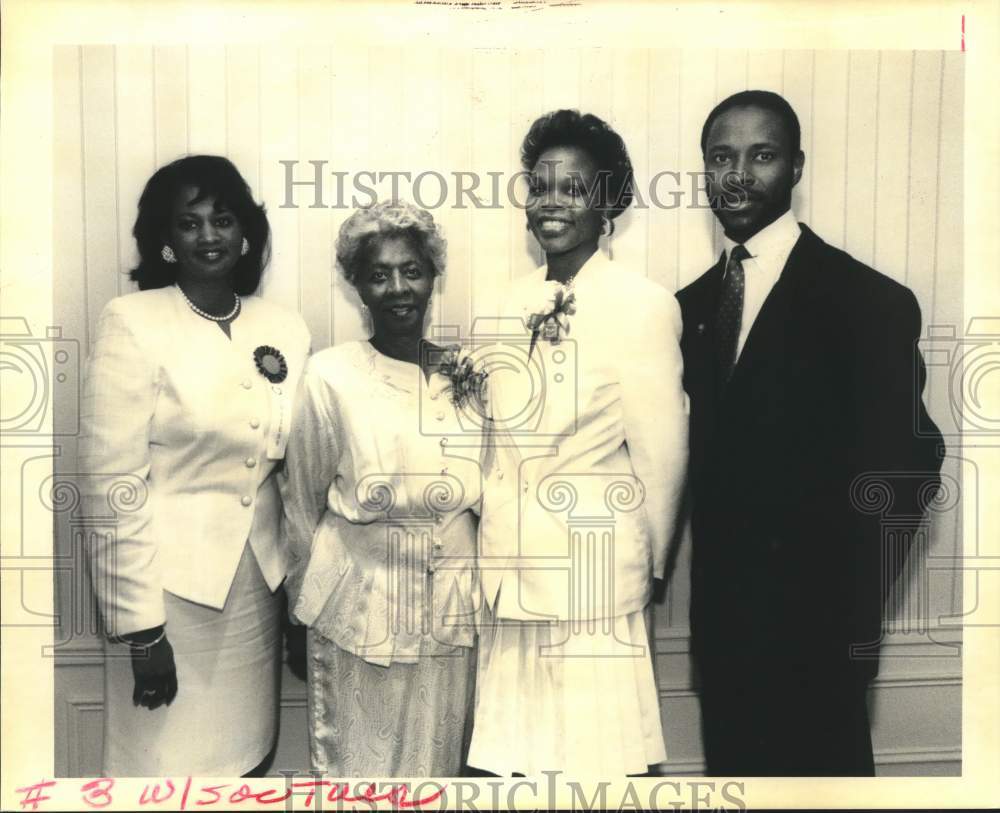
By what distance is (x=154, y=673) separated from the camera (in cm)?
193

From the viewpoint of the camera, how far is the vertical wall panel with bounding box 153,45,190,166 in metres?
1.96

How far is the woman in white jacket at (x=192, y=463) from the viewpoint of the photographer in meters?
1.91

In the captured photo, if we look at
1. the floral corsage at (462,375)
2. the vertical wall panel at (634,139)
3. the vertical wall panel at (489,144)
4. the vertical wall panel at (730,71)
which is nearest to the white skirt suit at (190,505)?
the floral corsage at (462,375)

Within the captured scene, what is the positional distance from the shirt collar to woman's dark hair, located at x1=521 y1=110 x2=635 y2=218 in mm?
288

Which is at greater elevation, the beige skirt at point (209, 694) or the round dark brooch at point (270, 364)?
the round dark brooch at point (270, 364)

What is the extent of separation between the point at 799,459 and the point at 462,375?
28.6 inches

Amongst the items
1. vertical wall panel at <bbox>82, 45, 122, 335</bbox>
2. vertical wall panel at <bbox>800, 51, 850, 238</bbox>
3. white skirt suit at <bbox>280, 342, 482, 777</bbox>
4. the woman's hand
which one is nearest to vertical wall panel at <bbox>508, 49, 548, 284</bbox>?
white skirt suit at <bbox>280, 342, 482, 777</bbox>

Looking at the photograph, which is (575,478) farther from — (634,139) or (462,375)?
(634,139)

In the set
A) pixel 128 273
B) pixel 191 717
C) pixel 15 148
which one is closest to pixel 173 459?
pixel 128 273

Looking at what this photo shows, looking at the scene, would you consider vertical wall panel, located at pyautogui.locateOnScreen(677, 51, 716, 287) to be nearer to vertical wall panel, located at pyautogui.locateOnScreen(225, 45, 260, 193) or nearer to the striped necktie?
the striped necktie

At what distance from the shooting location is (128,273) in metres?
1.96

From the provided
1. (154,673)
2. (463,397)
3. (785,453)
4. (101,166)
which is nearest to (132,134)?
(101,166)

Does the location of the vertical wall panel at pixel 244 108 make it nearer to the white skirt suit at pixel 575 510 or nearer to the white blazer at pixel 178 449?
the white blazer at pixel 178 449

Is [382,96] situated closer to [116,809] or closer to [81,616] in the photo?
[81,616]
